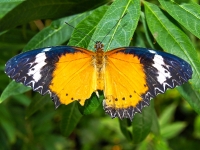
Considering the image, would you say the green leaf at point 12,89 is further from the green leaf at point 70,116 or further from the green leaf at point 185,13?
the green leaf at point 185,13

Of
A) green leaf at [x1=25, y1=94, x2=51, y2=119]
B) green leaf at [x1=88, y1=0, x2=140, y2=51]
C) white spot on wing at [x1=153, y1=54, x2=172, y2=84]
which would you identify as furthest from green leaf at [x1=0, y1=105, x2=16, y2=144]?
white spot on wing at [x1=153, y1=54, x2=172, y2=84]

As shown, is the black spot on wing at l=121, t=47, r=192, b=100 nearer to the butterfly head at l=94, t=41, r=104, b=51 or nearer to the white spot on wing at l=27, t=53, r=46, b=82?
the butterfly head at l=94, t=41, r=104, b=51

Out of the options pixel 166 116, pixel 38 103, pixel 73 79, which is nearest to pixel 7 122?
pixel 38 103

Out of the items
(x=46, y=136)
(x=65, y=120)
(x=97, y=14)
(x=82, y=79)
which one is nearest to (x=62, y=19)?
(x=97, y=14)

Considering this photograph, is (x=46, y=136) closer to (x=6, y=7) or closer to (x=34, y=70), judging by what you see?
(x=6, y=7)

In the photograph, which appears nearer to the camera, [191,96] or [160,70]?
[160,70]

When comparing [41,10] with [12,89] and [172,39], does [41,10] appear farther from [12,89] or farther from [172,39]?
[172,39]

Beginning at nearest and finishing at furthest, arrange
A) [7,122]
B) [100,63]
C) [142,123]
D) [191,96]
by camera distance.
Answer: [100,63] → [191,96] → [142,123] → [7,122]
